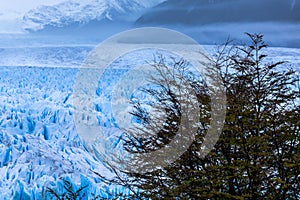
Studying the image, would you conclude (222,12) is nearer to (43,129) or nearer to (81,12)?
(81,12)

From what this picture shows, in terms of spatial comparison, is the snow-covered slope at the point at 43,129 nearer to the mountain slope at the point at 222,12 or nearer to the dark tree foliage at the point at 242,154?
the dark tree foliage at the point at 242,154

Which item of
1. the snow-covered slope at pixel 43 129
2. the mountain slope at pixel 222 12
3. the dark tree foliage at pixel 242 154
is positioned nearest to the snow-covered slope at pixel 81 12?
the mountain slope at pixel 222 12

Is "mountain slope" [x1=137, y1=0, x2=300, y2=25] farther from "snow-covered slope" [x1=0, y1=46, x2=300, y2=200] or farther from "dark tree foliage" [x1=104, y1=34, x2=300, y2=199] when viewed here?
"dark tree foliage" [x1=104, y1=34, x2=300, y2=199]

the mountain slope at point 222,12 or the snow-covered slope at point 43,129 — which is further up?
the mountain slope at point 222,12

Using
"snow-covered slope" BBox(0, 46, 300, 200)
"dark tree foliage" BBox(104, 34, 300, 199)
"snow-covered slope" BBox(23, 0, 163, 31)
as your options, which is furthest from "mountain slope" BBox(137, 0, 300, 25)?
"dark tree foliage" BBox(104, 34, 300, 199)

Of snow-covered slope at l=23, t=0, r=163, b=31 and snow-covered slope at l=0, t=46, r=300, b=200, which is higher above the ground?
snow-covered slope at l=23, t=0, r=163, b=31

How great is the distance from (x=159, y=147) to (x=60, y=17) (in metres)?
15.1

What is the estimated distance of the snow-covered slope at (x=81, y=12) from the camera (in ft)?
54.5

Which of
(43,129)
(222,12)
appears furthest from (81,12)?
(43,129)

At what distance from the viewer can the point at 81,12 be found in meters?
17.1

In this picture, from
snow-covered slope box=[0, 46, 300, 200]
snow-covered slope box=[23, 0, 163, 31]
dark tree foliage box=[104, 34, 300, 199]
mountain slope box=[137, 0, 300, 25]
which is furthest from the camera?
snow-covered slope box=[23, 0, 163, 31]

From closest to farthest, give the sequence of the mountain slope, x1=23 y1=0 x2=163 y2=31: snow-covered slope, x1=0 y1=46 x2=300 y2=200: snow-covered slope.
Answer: x1=0 y1=46 x2=300 y2=200: snow-covered slope < the mountain slope < x1=23 y1=0 x2=163 y2=31: snow-covered slope

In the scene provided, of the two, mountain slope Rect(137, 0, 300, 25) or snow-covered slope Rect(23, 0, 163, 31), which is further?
snow-covered slope Rect(23, 0, 163, 31)

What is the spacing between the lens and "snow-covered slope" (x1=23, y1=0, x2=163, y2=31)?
1662 centimetres
